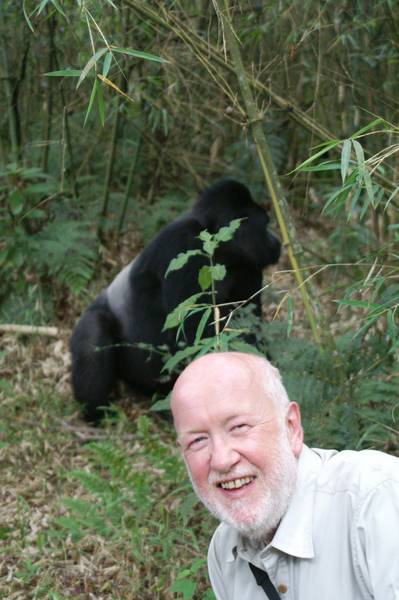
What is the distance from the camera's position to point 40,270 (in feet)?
19.4

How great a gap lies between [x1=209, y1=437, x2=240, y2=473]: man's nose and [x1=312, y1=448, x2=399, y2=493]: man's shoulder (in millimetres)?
201

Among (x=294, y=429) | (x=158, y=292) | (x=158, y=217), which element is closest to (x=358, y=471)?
(x=294, y=429)

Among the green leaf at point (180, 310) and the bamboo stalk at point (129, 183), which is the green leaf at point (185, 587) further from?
the bamboo stalk at point (129, 183)

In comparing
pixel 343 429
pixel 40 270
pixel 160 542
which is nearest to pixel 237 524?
pixel 343 429

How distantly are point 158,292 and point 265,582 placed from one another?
11.3 ft

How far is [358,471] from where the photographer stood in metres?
1.82

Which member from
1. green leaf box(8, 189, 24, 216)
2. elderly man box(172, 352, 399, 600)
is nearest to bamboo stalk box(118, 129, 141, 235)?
green leaf box(8, 189, 24, 216)

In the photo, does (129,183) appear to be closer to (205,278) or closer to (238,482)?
(205,278)

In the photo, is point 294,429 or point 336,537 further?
point 294,429

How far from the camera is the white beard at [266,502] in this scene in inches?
75.0

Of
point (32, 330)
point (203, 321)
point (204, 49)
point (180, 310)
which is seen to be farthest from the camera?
point (32, 330)

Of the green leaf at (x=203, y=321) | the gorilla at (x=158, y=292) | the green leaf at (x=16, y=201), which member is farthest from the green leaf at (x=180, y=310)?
the green leaf at (x=16, y=201)

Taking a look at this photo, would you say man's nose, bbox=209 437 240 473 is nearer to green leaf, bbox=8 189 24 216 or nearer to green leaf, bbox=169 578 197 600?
green leaf, bbox=169 578 197 600

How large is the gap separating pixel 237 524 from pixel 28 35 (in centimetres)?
473
